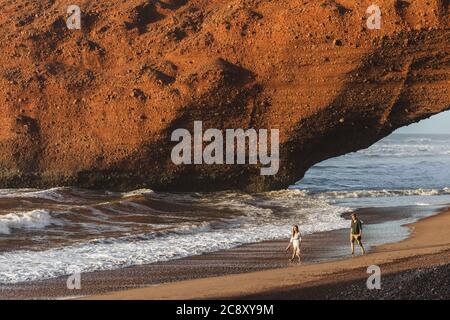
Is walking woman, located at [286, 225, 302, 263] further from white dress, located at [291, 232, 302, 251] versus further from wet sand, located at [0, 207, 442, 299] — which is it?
wet sand, located at [0, 207, 442, 299]

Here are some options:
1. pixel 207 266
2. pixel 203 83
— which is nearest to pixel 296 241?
pixel 207 266

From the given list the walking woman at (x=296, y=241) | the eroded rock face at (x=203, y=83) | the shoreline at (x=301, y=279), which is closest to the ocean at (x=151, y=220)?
the eroded rock face at (x=203, y=83)

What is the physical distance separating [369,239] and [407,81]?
776cm

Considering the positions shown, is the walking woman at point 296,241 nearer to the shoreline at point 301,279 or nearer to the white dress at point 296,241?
the white dress at point 296,241

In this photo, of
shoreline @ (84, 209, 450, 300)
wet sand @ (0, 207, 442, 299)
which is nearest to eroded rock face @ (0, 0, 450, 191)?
wet sand @ (0, 207, 442, 299)

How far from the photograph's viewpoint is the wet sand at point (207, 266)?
12508 mm

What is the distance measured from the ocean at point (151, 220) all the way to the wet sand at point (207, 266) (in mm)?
541

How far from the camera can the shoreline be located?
1143 centimetres

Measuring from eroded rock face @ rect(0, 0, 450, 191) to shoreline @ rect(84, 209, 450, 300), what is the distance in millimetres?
9340

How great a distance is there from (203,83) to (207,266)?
1172cm

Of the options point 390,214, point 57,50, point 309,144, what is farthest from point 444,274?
point 57,50

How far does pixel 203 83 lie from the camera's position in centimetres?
2570
